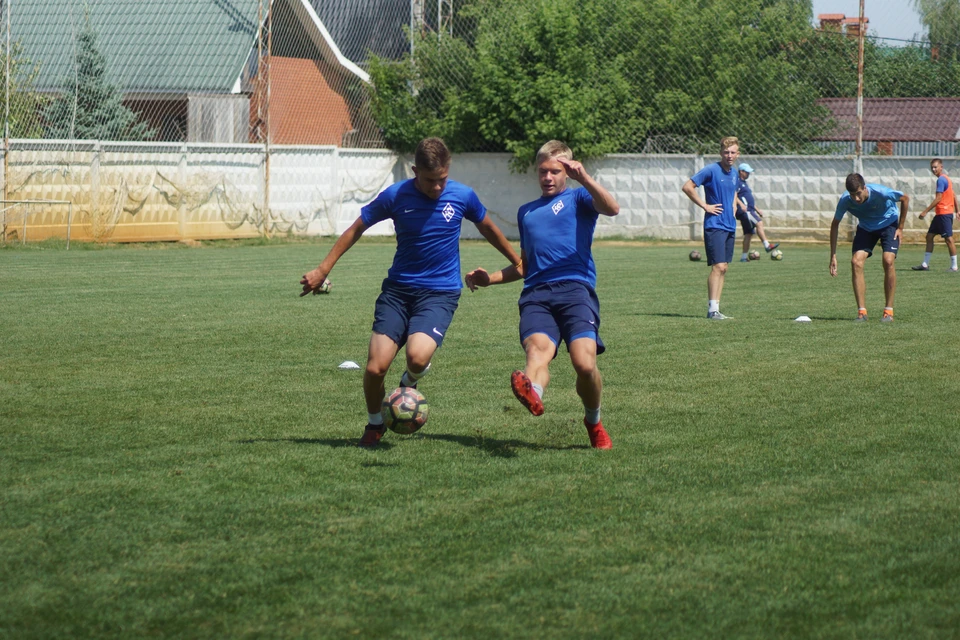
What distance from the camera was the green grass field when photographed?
14.3 feet

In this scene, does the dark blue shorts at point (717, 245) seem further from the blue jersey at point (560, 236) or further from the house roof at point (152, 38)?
the house roof at point (152, 38)

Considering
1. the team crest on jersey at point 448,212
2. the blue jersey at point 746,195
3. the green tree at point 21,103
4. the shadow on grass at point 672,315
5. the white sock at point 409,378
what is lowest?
the white sock at point 409,378

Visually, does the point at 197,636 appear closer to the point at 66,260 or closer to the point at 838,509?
the point at 838,509

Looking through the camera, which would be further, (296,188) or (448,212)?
(296,188)

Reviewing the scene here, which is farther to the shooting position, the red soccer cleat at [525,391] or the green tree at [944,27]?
the green tree at [944,27]

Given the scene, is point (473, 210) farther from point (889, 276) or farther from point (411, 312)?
point (889, 276)

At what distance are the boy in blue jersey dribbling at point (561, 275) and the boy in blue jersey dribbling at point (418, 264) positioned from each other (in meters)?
0.21

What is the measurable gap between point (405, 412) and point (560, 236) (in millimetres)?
1496

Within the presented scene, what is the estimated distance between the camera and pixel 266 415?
823cm

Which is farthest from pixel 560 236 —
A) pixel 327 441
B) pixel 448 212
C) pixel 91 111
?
pixel 91 111

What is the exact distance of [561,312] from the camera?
7.29m

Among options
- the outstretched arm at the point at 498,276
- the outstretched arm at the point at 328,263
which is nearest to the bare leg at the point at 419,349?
the outstretched arm at the point at 498,276

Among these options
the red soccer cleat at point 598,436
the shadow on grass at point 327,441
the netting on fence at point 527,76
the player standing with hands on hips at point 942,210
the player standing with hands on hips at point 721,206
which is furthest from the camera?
the netting on fence at point 527,76

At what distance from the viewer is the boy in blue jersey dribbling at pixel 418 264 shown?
23.7ft
